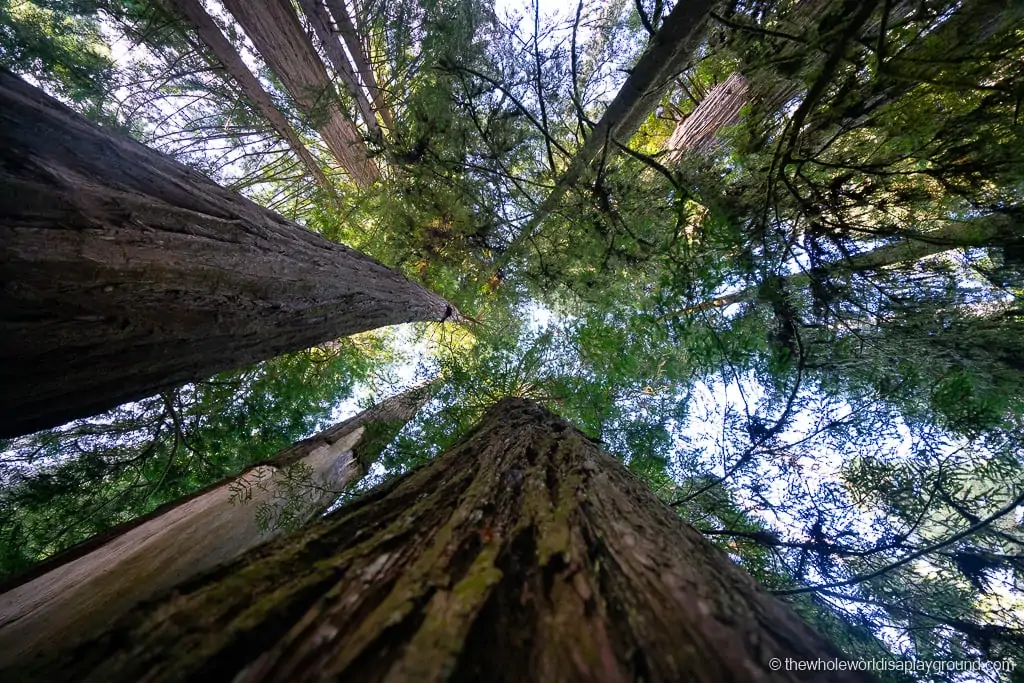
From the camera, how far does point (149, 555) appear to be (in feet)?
6.50

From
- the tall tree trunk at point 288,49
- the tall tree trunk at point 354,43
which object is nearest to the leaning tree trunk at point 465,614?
the tall tree trunk at point 288,49

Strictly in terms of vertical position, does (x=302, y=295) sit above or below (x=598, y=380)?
below

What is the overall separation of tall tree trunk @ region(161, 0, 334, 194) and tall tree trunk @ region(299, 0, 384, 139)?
0.86m

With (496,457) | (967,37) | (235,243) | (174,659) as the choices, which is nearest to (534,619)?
(174,659)

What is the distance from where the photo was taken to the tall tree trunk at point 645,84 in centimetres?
191

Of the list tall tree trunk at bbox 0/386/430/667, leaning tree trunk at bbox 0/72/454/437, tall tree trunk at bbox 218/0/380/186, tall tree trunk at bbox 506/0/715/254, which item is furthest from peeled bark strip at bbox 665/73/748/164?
tall tree trunk at bbox 0/386/430/667

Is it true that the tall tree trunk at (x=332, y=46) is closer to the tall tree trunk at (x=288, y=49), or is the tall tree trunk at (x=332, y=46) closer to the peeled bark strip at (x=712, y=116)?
the tall tree trunk at (x=288, y=49)

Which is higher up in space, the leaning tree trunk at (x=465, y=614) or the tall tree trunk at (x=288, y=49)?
the tall tree trunk at (x=288, y=49)

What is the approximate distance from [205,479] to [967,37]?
5907 millimetres

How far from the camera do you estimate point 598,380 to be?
357cm

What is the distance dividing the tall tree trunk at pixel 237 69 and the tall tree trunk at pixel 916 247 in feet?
16.3

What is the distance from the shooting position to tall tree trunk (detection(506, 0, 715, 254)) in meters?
1.91

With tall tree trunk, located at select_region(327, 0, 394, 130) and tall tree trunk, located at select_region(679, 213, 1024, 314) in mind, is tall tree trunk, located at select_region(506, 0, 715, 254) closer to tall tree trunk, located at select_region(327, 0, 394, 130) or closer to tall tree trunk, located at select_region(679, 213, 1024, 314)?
tall tree trunk, located at select_region(679, 213, 1024, 314)

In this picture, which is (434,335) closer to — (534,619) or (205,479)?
(205,479)
